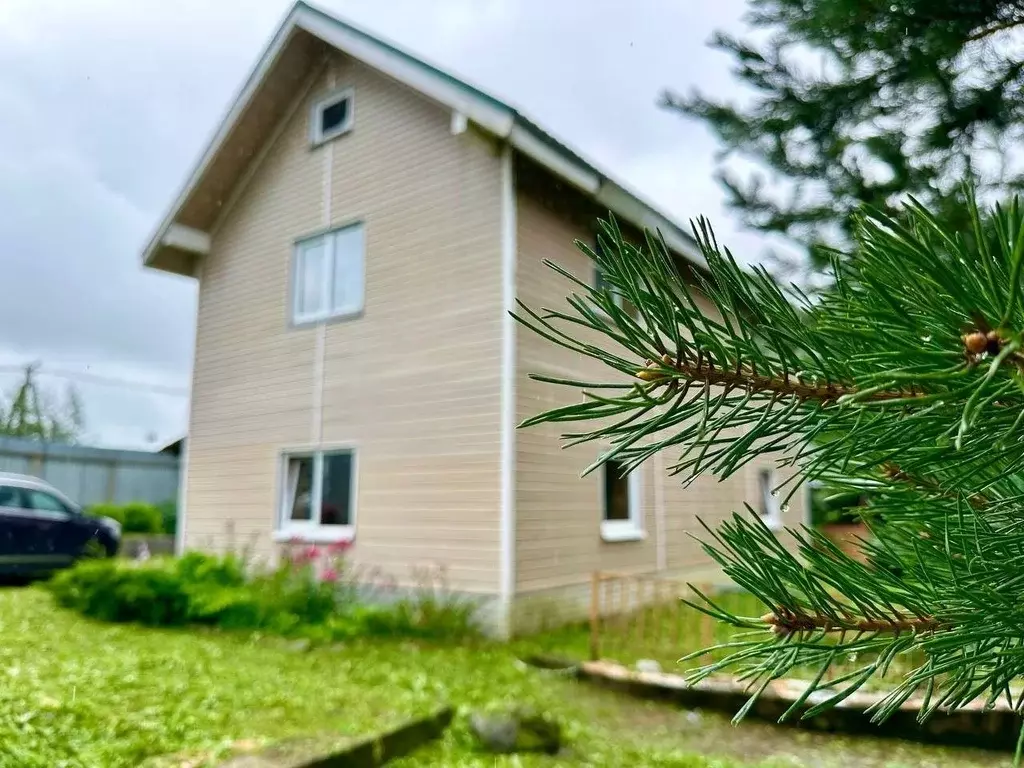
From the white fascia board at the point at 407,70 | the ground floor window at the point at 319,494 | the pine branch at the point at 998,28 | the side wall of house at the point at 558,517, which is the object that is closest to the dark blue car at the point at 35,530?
the ground floor window at the point at 319,494

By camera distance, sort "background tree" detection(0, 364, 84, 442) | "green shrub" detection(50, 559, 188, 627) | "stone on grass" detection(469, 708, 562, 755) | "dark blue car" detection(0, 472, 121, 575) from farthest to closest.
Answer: "green shrub" detection(50, 559, 188, 627) → "dark blue car" detection(0, 472, 121, 575) → "background tree" detection(0, 364, 84, 442) → "stone on grass" detection(469, 708, 562, 755)

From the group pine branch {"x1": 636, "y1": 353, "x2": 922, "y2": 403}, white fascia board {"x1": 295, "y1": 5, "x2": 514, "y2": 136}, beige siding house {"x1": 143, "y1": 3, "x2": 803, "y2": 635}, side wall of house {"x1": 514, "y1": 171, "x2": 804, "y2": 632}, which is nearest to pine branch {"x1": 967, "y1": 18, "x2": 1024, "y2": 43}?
beige siding house {"x1": 143, "y1": 3, "x2": 803, "y2": 635}

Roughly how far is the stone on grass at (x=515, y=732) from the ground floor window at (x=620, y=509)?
253cm

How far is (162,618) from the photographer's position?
4.50 m

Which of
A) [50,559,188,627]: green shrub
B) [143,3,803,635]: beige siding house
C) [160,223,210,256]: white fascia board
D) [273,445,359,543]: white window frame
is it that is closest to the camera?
[50,559,188,627]: green shrub

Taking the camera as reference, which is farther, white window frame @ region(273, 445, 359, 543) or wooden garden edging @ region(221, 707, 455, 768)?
white window frame @ region(273, 445, 359, 543)

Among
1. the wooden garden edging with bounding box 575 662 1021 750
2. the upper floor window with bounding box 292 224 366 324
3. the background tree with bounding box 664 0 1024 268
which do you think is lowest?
the wooden garden edging with bounding box 575 662 1021 750

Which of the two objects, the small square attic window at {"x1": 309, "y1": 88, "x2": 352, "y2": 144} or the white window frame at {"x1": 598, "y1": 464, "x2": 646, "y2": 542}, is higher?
the small square attic window at {"x1": 309, "y1": 88, "x2": 352, "y2": 144}

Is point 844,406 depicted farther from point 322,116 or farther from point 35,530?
point 322,116

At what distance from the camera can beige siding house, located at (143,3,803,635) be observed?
452cm

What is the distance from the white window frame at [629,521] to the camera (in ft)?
16.3

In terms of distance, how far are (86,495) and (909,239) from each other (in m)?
7.88

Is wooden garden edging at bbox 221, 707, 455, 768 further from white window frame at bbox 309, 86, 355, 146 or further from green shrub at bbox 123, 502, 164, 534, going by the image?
green shrub at bbox 123, 502, 164, 534

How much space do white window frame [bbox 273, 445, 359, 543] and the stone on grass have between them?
10.8ft
